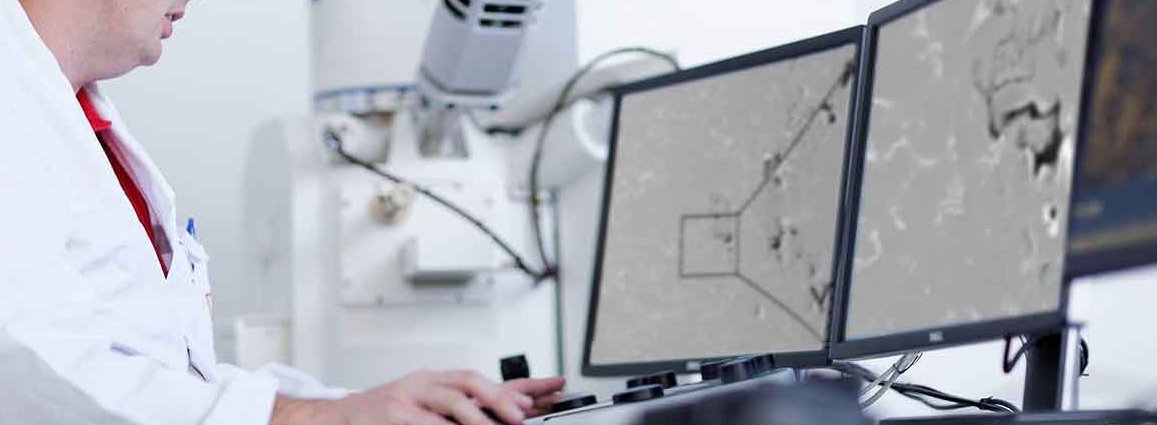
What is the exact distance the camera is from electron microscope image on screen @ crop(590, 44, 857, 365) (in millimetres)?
1409

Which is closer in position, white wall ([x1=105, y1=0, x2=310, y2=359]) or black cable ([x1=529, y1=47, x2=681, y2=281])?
black cable ([x1=529, y1=47, x2=681, y2=281])

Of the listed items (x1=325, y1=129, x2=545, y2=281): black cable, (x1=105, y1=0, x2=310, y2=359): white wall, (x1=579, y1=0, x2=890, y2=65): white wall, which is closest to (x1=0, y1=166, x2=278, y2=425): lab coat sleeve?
(x1=579, y1=0, x2=890, y2=65): white wall

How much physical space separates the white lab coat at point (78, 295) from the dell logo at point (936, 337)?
50 centimetres

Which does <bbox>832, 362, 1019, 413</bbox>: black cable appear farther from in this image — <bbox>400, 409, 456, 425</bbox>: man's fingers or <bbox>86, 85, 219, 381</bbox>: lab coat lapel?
<bbox>86, 85, 219, 381</bbox>: lab coat lapel

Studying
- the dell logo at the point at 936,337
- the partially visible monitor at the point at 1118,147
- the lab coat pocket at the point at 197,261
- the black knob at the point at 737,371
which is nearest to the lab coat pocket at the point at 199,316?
the lab coat pocket at the point at 197,261

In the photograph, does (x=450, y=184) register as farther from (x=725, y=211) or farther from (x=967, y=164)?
(x=967, y=164)

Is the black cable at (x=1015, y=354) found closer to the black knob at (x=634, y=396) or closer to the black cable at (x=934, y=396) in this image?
the black cable at (x=934, y=396)

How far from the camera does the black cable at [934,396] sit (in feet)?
3.94

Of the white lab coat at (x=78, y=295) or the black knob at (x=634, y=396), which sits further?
the white lab coat at (x=78, y=295)

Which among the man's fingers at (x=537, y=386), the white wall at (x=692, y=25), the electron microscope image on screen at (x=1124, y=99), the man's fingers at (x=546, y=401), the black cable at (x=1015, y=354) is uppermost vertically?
the white wall at (x=692, y=25)

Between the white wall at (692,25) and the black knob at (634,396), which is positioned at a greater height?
the white wall at (692,25)

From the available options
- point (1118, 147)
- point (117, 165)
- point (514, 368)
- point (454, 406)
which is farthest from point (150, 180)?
point (1118, 147)

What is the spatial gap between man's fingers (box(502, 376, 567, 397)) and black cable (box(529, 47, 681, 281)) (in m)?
0.91

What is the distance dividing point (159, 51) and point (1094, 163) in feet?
3.09
